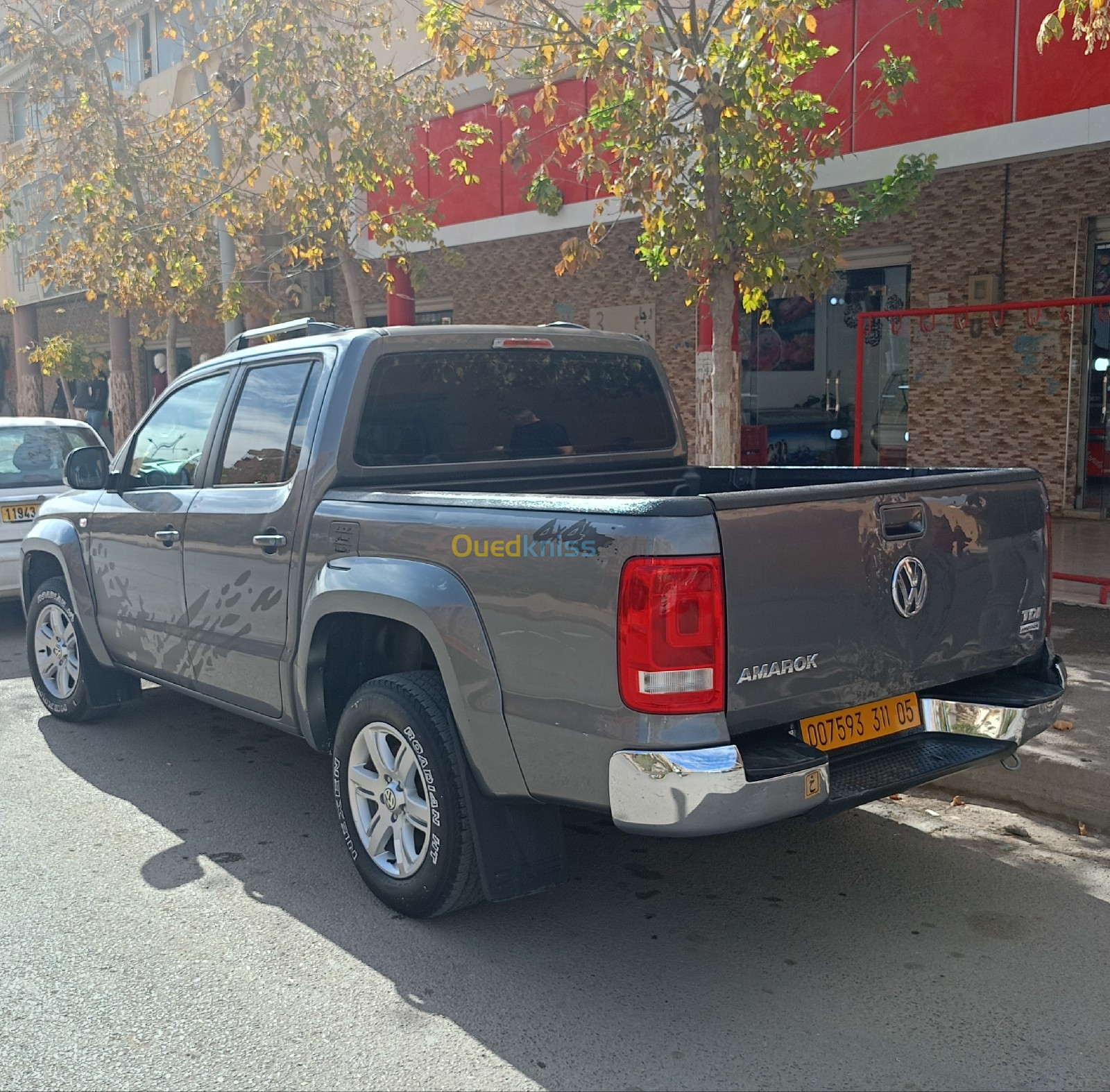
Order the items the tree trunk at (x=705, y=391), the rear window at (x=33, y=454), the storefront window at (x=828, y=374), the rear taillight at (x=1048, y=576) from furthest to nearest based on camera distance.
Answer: the storefront window at (x=828, y=374), the rear window at (x=33, y=454), the tree trunk at (x=705, y=391), the rear taillight at (x=1048, y=576)

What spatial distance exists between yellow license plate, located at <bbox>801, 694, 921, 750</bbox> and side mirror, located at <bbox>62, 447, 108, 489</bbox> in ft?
12.3

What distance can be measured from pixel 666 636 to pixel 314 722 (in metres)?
1.78

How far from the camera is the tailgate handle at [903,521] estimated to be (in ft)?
11.5

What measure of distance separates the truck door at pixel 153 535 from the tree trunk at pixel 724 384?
3.91m

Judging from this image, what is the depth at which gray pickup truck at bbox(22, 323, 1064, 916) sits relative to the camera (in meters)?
3.16

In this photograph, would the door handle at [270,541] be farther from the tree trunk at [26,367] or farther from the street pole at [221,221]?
the tree trunk at [26,367]

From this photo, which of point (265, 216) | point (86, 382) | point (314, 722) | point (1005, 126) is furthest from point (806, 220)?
point (86, 382)

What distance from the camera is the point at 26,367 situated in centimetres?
2922

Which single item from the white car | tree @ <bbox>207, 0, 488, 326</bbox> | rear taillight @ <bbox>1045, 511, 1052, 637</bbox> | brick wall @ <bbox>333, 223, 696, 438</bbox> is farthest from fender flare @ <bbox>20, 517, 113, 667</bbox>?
brick wall @ <bbox>333, 223, 696, 438</bbox>

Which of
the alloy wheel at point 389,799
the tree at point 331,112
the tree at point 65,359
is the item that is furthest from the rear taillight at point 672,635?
the tree at point 65,359

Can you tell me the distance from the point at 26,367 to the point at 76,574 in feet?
85.1

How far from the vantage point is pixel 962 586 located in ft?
12.2

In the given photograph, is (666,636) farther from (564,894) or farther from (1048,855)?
(1048,855)

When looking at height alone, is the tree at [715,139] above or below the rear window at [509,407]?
above
